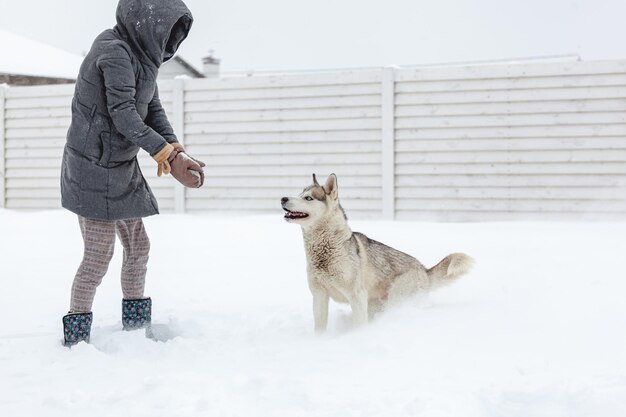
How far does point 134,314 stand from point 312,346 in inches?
37.0

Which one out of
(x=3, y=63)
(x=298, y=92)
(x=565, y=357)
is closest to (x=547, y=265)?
(x=565, y=357)

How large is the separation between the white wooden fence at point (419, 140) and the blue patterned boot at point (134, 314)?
4708mm

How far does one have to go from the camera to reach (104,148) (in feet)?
9.30

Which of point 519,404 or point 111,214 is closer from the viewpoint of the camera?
point 519,404

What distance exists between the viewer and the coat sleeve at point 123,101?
8.93 feet

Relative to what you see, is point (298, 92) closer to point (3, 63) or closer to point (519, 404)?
point (519, 404)

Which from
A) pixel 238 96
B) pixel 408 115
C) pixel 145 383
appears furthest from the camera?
pixel 238 96

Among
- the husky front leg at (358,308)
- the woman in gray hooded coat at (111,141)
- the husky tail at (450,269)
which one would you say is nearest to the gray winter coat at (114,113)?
the woman in gray hooded coat at (111,141)

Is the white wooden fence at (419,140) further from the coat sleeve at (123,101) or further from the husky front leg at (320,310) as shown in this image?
the coat sleeve at (123,101)

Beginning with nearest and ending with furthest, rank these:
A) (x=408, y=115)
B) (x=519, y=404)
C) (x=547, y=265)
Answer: (x=519, y=404), (x=547, y=265), (x=408, y=115)

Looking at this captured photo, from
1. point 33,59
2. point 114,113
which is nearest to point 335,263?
point 114,113

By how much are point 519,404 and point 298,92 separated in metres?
6.27

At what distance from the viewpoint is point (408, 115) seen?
752cm

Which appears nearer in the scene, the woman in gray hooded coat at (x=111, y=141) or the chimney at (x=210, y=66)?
the woman in gray hooded coat at (x=111, y=141)
